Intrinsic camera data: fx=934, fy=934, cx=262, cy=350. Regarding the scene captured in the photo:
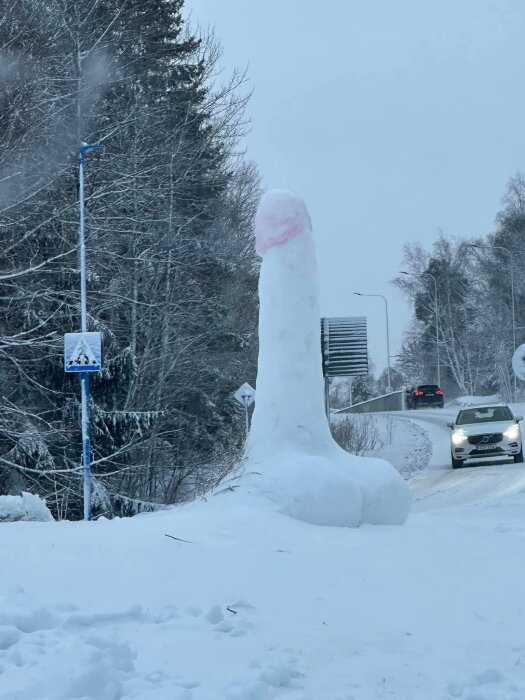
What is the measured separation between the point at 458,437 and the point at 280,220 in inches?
564

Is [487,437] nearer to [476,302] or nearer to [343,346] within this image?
[343,346]

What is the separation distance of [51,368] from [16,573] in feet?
50.3

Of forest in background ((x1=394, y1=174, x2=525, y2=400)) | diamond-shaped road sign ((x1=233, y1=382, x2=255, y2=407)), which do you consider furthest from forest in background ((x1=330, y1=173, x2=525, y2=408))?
diamond-shaped road sign ((x1=233, y1=382, x2=255, y2=407))

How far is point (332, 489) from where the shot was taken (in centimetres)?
909

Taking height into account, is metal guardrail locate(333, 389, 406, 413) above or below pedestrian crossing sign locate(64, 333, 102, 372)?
below

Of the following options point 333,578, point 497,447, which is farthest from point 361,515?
point 497,447

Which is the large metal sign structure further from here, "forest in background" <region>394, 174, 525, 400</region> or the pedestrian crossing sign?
"forest in background" <region>394, 174, 525, 400</region>

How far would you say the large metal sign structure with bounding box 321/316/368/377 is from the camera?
15531mm

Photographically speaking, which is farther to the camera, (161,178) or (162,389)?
(162,389)

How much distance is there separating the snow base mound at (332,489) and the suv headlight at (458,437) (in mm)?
13762

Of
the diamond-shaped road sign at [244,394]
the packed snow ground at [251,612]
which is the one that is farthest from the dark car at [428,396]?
the packed snow ground at [251,612]

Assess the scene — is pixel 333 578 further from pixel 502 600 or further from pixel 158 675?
pixel 158 675

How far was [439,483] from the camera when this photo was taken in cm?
2167

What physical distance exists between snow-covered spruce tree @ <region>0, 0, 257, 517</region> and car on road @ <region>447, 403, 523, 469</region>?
6675 millimetres
